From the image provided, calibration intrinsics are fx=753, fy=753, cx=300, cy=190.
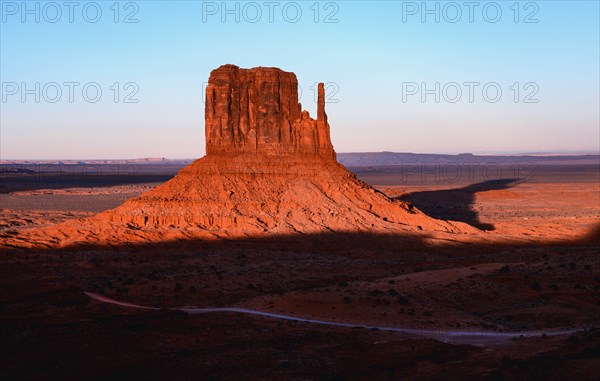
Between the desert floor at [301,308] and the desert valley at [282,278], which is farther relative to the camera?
the desert valley at [282,278]

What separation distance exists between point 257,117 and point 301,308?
29971 mm

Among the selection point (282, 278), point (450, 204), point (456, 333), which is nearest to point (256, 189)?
point (282, 278)

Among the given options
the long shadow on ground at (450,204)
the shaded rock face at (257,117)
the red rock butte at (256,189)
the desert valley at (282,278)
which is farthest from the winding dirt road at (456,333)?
the long shadow on ground at (450,204)

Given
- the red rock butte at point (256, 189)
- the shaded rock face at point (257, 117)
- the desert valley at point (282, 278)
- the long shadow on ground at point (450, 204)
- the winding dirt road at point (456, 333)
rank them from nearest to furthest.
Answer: the desert valley at point (282, 278)
the winding dirt road at point (456, 333)
the red rock butte at point (256, 189)
the shaded rock face at point (257, 117)
the long shadow on ground at point (450, 204)

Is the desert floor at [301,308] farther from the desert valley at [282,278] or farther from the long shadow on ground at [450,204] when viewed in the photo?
the long shadow on ground at [450,204]

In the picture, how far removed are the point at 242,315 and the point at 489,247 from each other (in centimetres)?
2777

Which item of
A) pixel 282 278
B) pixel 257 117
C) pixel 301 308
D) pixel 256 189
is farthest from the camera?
pixel 257 117

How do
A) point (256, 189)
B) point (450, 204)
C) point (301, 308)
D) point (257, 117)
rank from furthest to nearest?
point (450, 204) → point (257, 117) → point (256, 189) → point (301, 308)

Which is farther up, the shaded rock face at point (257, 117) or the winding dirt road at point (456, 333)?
the shaded rock face at point (257, 117)

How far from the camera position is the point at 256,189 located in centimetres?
5425

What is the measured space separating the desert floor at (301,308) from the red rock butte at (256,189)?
116 inches

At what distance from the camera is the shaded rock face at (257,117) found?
55.6 m

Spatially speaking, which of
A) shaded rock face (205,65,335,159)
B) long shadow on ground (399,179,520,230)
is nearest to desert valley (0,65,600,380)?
shaded rock face (205,65,335,159)

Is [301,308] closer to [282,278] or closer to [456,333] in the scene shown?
[456,333]
